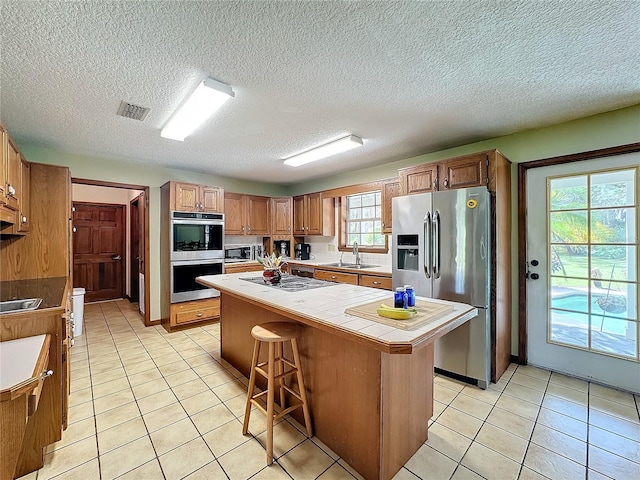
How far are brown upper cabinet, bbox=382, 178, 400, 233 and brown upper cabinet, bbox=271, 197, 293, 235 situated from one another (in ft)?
7.09

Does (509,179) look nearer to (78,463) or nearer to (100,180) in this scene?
(78,463)

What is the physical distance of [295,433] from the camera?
190 centimetres

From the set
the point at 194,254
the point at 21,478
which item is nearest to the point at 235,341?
the point at 21,478

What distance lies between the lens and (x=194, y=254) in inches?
163

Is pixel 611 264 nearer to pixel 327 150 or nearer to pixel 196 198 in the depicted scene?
pixel 327 150

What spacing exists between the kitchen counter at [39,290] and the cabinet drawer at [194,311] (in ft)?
4.89

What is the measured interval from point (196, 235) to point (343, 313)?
3319 millimetres

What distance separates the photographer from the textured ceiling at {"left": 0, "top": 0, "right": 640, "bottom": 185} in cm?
137

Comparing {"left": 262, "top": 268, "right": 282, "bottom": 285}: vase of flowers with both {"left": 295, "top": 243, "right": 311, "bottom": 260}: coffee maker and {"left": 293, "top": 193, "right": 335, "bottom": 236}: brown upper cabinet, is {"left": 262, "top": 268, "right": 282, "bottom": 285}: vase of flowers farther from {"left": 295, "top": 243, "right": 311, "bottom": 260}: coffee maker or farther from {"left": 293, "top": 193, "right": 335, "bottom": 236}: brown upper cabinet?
{"left": 295, "top": 243, "right": 311, "bottom": 260}: coffee maker

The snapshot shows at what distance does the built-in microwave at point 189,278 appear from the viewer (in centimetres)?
395

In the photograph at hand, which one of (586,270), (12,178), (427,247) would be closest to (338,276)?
(427,247)

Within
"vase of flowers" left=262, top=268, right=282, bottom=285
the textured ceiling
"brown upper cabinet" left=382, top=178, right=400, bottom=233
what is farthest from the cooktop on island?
"brown upper cabinet" left=382, top=178, right=400, bottom=233

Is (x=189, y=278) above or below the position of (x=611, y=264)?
below

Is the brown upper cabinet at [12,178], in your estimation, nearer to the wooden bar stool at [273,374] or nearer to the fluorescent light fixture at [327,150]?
the wooden bar stool at [273,374]
